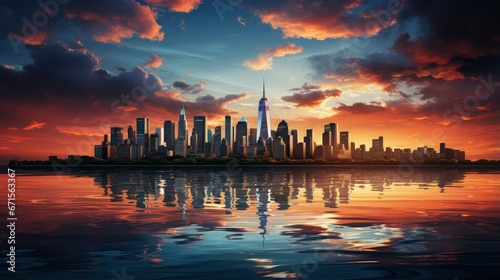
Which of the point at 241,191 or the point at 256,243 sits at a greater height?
the point at 256,243

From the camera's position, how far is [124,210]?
115ft

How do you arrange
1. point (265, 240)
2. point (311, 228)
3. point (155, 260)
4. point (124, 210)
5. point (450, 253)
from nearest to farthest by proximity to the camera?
point (155, 260)
point (450, 253)
point (265, 240)
point (311, 228)
point (124, 210)

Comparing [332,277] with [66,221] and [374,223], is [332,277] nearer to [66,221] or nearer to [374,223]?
[374,223]

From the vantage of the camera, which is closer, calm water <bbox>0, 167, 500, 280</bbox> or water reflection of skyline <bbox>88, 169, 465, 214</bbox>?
calm water <bbox>0, 167, 500, 280</bbox>

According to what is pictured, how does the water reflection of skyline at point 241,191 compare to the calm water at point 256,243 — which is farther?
the water reflection of skyline at point 241,191

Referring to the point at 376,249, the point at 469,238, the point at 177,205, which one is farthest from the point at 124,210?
the point at 469,238

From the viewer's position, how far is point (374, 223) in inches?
1093

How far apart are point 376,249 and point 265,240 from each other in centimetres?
513

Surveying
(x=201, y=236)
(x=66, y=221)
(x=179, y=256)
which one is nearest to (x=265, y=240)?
(x=201, y=236)

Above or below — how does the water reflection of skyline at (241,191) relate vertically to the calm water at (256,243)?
below

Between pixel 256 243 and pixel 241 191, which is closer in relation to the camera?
pixel 256 243

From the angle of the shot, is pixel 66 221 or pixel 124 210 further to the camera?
pixel 124 210

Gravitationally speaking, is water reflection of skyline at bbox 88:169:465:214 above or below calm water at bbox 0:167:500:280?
below

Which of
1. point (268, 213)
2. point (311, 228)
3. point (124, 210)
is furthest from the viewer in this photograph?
point (124, 210)
